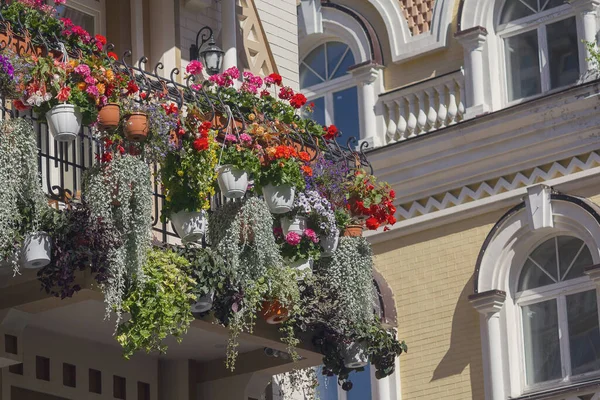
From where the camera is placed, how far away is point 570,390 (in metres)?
24.0

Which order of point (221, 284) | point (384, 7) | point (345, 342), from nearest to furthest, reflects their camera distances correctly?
point (221, 284), point (345, 342), point (384, 7)

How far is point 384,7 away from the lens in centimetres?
2780

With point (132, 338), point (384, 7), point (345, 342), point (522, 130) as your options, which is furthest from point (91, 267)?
point (384, 7)

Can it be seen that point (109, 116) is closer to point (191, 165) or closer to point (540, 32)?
point (191, 165)

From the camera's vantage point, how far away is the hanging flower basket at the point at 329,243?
54.3 feet

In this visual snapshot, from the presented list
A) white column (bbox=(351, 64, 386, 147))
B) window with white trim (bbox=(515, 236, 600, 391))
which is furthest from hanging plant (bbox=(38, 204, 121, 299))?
white column (bbox=(351, 64, 386, 147))

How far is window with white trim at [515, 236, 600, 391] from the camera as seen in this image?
80.7 ft

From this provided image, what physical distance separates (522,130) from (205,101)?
9.26 metres

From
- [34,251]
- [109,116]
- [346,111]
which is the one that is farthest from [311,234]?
[346,111]

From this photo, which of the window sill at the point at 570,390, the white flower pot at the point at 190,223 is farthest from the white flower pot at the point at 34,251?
the window sill at the point at 570,390

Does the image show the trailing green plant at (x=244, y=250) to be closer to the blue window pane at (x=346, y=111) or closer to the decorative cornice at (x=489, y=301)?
the decorative cornice at (x=489, y=301)

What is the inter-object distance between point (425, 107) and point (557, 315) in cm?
333

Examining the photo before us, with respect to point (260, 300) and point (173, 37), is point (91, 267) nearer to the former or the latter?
point (260, 300)

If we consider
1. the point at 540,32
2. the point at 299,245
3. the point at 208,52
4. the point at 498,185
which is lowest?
the point at 299,245
